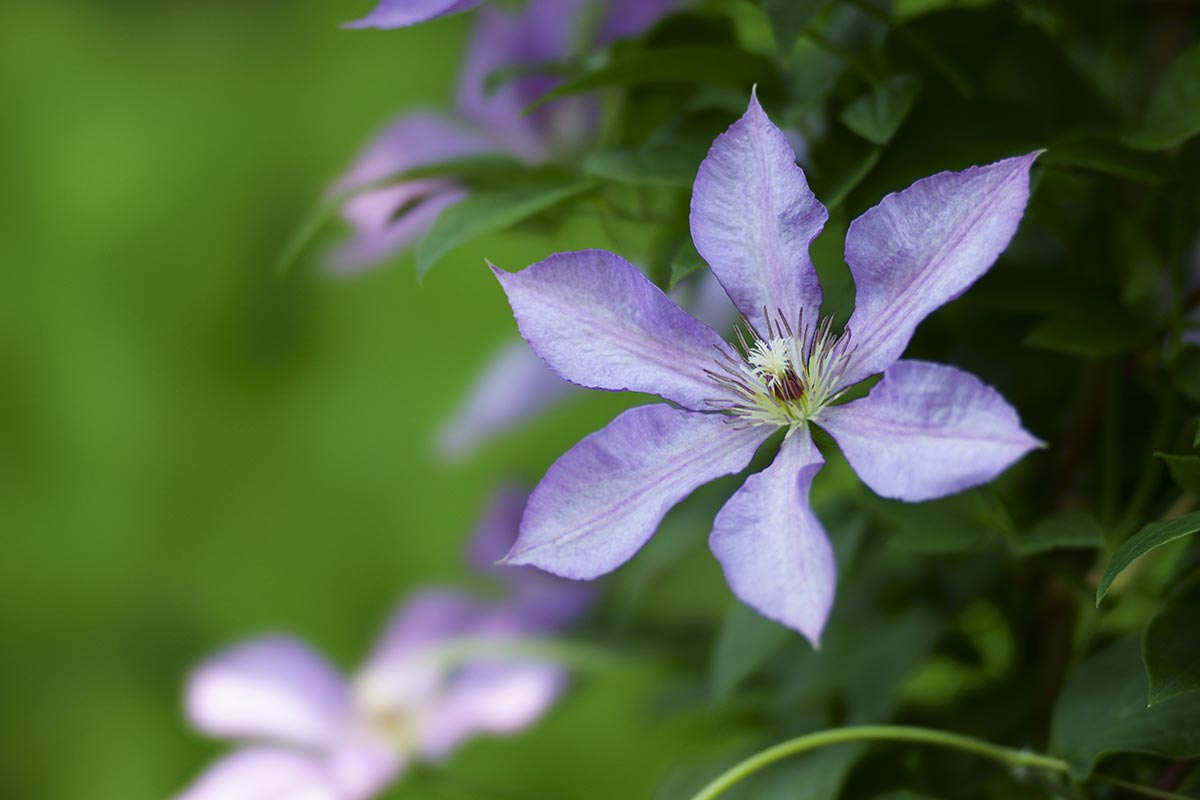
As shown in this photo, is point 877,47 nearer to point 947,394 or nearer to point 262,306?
point 947,394

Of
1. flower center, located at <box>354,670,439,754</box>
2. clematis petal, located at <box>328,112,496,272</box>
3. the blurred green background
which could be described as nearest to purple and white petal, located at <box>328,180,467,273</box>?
clematis petal, located at <box>328,112,496,272</box>

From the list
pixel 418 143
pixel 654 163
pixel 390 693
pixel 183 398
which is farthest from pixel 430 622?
pixel 183 398

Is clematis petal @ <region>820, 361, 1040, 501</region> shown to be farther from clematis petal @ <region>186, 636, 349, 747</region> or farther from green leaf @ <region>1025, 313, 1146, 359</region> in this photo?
clematis petal @ <region>186, 636, 349, 747</region>

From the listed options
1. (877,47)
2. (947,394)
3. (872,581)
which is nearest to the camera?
(947,394)

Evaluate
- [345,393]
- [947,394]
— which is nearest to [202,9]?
[345,393]

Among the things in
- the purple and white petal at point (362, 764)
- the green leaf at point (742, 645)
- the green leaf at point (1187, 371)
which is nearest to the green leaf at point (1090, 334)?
the green leaf at point (1187, 371)

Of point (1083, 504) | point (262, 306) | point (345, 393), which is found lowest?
point (1083, 504)
